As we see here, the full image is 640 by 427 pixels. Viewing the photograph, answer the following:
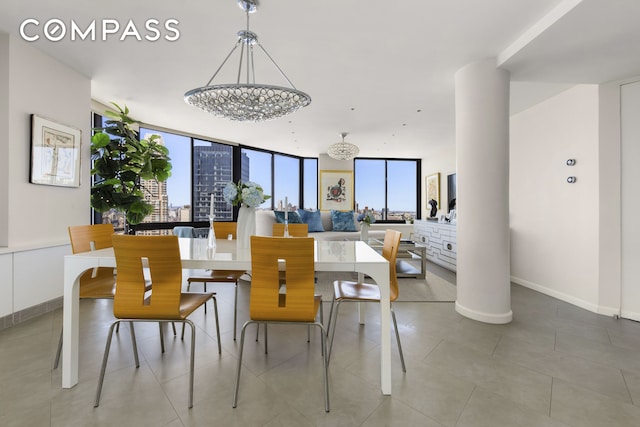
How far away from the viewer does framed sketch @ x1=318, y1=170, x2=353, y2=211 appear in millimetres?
7379

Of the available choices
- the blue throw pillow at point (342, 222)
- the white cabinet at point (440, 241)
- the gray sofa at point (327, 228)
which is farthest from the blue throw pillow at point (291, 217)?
the white cabinet at point (440, 241)

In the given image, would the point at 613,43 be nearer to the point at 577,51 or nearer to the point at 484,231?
the point at 577,51

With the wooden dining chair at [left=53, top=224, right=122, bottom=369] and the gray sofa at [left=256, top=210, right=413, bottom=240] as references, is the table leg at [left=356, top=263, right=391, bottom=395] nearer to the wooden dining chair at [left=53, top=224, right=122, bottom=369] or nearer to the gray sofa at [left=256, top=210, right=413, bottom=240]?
the wooden dining chair at [left=53, top=224, right=122, bottom=369]

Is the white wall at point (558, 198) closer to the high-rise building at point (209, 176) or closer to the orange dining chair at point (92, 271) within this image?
the orange dining chair at point (92, 271)

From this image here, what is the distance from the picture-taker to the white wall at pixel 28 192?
251 cm

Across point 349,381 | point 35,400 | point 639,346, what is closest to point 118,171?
point 35,400

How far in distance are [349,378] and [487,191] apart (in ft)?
6.81

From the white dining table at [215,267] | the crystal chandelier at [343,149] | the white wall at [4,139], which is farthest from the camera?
the crystal chandelier at [343,149]

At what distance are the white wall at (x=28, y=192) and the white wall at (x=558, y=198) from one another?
18.0 feet

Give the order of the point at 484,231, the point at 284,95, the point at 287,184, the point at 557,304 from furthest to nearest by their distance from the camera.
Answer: the point at 287,184 → the point at 557,304 → the point at 484,231 → the point at 284,95

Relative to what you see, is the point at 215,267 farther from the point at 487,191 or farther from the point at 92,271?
the point at 487,191

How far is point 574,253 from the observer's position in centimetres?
315

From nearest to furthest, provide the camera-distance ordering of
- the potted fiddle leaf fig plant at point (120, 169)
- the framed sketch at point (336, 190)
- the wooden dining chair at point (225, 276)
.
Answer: the wooden dining chair at point (225, 276) → the potted fiddle leaf fig plant at point (120, 169) → the framed sketch at point (336, 190)

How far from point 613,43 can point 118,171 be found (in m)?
4.99
